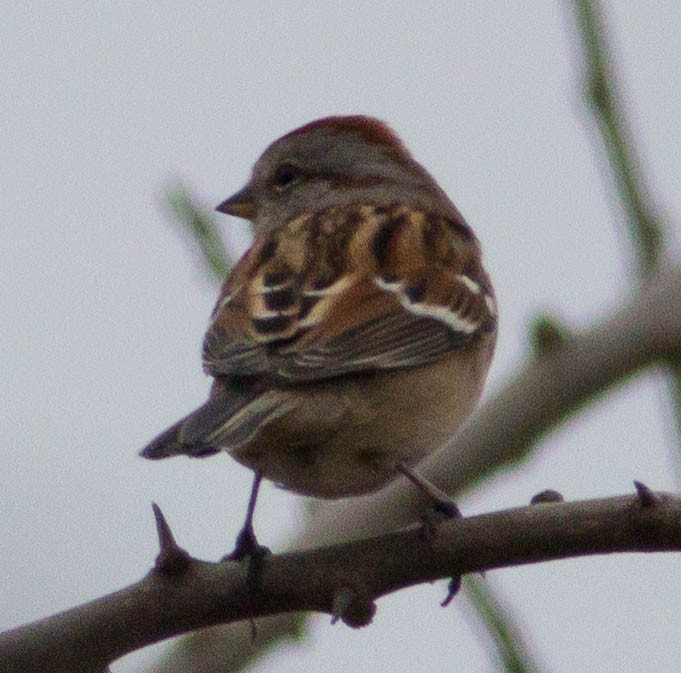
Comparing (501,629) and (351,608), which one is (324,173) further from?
(351,608)

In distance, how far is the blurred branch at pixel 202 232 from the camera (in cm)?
561

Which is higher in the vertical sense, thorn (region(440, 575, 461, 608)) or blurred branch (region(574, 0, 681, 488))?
blurred branch (region(574, 0, 681, 488))

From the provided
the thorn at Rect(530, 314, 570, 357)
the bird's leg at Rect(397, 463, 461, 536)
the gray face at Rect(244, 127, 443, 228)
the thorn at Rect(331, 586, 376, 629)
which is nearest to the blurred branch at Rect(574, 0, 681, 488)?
the thorn at Rect(530, 314, 570, 357)

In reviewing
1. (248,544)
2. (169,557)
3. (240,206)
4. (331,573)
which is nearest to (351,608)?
(331,573)

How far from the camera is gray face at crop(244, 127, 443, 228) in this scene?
672 centimetres

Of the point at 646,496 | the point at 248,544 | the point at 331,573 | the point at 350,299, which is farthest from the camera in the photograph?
the point at 350,299

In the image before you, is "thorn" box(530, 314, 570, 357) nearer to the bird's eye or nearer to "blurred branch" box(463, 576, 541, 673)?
"blurred branch" box(463, 576, 541, 673)

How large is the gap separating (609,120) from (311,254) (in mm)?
1198

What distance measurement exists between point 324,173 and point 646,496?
3.83m

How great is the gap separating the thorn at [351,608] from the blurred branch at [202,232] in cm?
236

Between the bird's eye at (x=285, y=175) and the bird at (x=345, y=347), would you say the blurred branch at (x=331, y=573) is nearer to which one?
the bird at (x=345, y=347)

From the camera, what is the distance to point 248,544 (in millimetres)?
4176

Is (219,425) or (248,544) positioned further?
(248,544)

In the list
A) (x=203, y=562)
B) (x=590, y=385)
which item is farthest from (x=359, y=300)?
(x=203, y=562)
